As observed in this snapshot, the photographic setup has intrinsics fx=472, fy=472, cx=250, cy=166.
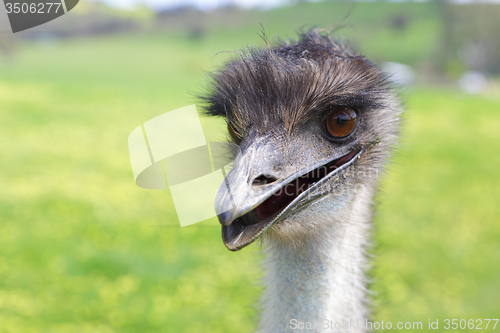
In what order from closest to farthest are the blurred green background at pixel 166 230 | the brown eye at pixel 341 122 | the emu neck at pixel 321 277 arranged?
the brown eye at pixel 341 122 → the emu neck at pixel 321 277 → the blurred green background at pixel 166 230

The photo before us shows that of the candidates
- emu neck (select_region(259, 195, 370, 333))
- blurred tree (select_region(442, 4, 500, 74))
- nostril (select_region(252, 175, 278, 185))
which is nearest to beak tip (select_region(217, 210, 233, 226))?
nostril (select_region(252, 175, 278, 185))

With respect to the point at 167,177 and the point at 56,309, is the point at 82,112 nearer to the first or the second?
the point at 56,309

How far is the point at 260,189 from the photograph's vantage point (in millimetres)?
1061

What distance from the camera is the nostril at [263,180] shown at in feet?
3.57

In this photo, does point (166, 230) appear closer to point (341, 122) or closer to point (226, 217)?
point (341, 122)

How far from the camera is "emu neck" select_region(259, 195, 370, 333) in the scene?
138cm

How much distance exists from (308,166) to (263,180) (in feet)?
0.53

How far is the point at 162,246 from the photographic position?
484 centimetres

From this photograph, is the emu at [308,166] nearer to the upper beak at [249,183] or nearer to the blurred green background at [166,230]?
the upper beak at [249,183]

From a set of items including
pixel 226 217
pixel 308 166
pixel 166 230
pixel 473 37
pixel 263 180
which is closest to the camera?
pixel 226 217

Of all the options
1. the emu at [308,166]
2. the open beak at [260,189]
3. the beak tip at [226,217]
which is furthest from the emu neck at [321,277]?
the beak tip at [226,217]

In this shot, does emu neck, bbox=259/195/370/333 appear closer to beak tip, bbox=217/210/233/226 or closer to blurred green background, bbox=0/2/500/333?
blurred green background, bbox=0/2/500/333

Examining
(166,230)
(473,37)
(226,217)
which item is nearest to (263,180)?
(226,217)

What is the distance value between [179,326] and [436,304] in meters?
2.11
